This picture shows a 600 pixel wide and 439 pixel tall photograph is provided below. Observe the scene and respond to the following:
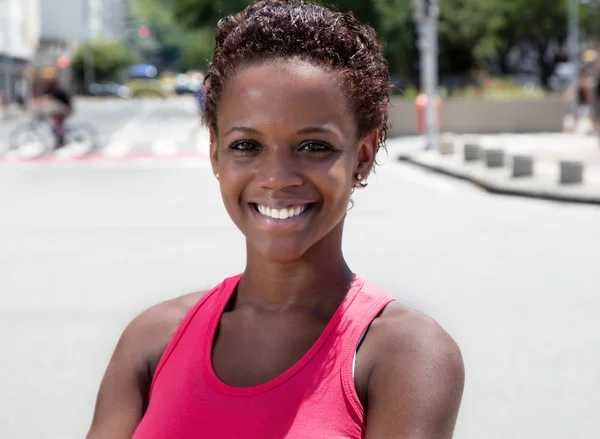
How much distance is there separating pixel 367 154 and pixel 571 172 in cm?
1390

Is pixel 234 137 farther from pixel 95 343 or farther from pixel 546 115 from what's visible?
pixel 546 115

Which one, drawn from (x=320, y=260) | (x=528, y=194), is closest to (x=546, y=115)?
(x=528, y=194)

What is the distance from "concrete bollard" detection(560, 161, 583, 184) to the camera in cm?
1538

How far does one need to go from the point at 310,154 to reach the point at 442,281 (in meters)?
6.78

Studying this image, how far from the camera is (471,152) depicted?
2022 cm

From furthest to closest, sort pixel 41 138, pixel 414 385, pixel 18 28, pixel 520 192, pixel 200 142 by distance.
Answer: pixel 18 28
pixel 200 142
pixel 41 138
pixel 520 192
pixel 414 385

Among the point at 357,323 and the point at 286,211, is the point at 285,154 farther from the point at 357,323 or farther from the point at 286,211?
the point at 357,323

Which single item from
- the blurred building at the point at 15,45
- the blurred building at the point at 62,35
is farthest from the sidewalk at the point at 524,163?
the blurred building at the point at 62,35

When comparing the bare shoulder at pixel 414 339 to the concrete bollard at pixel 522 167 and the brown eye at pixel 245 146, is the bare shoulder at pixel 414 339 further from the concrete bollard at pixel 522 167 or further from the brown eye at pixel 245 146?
the concrete bollard at pixel 522 167

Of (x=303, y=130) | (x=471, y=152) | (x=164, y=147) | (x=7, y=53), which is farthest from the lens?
(x=7, y=53)

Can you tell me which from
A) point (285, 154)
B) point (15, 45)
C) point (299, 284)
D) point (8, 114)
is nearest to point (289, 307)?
point (299, 284)

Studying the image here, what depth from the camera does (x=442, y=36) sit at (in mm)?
41406

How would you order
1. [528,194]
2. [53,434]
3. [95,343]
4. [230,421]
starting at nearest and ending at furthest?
[230,421]
[53,434]
[95,343]
[528,194]

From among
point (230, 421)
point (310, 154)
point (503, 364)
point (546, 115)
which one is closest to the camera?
point (230, 421)
